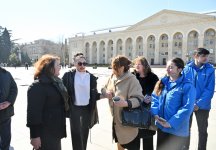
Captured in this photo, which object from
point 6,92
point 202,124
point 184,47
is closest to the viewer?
point 6,92

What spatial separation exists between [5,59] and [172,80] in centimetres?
7430

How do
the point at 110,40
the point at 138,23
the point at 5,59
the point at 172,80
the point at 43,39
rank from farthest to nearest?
the point at 43,39 < the point at 110,40 < the point at 138,23 < the point at 5,59 < the point at 172,80

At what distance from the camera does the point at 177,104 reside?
9.91 ft

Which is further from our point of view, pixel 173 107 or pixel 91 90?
pixel 91 90

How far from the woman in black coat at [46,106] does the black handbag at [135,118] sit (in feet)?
2.71

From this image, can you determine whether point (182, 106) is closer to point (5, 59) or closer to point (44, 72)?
point (44, 72)

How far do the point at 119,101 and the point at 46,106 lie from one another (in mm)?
928

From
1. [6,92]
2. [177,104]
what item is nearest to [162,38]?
[6,92]

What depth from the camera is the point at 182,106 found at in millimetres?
2998

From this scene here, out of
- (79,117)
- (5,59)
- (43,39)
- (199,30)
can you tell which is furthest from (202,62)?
(43,39)

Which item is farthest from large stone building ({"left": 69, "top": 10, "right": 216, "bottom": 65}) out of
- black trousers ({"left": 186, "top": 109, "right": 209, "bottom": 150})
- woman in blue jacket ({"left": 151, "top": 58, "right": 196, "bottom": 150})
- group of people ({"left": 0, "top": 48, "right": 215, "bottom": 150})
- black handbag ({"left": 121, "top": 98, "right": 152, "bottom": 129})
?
black handbag ({"left": 121, "top": 98, "right": 152, "bottom": 129})

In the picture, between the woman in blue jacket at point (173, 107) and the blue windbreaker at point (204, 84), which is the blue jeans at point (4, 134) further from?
the blue windbreaker at point (204, 84)

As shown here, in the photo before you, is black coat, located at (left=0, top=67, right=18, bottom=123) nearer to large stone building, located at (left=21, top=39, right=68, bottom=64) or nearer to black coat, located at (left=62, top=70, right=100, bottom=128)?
black coat, located at (left=62, top=70, right=100, bottom=128)

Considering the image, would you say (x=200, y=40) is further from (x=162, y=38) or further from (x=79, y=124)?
(x=79, y=124)
